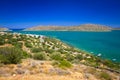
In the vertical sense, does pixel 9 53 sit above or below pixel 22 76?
above

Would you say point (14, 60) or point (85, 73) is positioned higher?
point (14, 60)

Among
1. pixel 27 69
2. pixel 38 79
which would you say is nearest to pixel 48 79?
pixel 38 79

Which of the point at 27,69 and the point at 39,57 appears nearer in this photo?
the point at 27,69

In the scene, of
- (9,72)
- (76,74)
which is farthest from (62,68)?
(9,72)

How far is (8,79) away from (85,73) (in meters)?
4.94

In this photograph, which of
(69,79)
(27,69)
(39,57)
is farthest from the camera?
(39,57)

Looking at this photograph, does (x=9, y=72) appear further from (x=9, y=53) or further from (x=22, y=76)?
(x=9, y=53)

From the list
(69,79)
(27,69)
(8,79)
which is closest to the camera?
(8,79)

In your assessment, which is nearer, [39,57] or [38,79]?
[38,79]

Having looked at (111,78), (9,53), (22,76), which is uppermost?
(9,53)

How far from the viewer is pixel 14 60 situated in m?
11.8

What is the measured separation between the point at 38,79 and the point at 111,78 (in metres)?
4.90

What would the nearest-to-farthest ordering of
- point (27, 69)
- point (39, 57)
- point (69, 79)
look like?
1. point (69, 79)
2. point (27, 69)
3. point (39, 57)

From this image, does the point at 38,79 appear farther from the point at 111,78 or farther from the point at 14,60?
the point at 111,78
